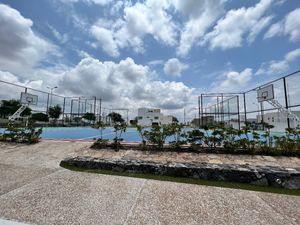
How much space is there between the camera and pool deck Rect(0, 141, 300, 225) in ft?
6.45

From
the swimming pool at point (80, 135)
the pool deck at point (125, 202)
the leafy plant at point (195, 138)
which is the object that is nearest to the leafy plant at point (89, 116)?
the swimming pool at point (80, 135)

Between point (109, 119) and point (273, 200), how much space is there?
1693 inches

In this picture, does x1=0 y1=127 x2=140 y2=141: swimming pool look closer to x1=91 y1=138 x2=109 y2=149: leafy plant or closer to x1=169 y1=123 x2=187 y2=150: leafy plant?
x1=91 y1=138 x2=109 y2=149: leafy plant

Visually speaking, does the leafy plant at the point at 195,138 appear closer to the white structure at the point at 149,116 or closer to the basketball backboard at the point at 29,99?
the basketball backboard at the point at 29,99

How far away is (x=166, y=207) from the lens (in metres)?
2.22

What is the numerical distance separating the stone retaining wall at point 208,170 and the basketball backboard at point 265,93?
13853 millimetres

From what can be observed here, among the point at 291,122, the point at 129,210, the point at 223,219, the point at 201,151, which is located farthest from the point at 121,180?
the point at 291,122

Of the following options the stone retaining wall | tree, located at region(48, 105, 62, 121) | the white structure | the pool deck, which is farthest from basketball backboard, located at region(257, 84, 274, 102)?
the white structure

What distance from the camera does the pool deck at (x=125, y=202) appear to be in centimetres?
196

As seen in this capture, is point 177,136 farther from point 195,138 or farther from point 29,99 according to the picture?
point 29,99

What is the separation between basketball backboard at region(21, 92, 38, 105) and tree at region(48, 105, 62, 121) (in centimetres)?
719

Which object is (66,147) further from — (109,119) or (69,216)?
(109,119)

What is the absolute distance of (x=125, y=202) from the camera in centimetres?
234

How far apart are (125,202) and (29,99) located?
2223 cm
